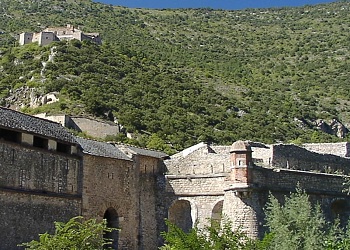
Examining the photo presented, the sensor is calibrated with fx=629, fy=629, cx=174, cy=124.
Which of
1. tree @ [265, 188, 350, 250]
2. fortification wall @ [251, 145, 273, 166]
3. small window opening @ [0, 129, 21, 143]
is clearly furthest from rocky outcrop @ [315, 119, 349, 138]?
small window opening @ [0, 129, 21, 143]

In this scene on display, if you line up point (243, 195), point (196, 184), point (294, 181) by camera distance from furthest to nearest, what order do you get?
point (196, 184) → point (294, 181) → point (243, 195)

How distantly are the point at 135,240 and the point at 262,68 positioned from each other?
188 feet

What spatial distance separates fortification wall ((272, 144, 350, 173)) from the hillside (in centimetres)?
2092

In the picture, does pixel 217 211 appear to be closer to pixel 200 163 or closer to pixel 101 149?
pixel 200 163

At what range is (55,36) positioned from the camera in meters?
85.0

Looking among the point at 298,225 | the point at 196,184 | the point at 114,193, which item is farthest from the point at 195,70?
the point at 298,225

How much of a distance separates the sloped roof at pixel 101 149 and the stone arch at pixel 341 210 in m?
10.5

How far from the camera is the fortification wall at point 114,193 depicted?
29375 mm

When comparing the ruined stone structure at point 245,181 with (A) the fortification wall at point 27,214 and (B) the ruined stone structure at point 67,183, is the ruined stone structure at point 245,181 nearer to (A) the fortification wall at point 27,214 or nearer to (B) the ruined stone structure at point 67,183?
(B) the ruined stone structure at point 67,183

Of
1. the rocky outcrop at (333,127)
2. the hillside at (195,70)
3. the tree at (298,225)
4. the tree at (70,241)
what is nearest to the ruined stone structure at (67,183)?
the tree at (70,241)

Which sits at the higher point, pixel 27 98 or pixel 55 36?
pixel 55 36

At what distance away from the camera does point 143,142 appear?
5509 centimetres

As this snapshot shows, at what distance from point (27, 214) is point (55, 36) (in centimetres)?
6208

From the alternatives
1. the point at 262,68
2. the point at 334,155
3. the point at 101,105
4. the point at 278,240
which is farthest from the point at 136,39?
the point at 278,240
